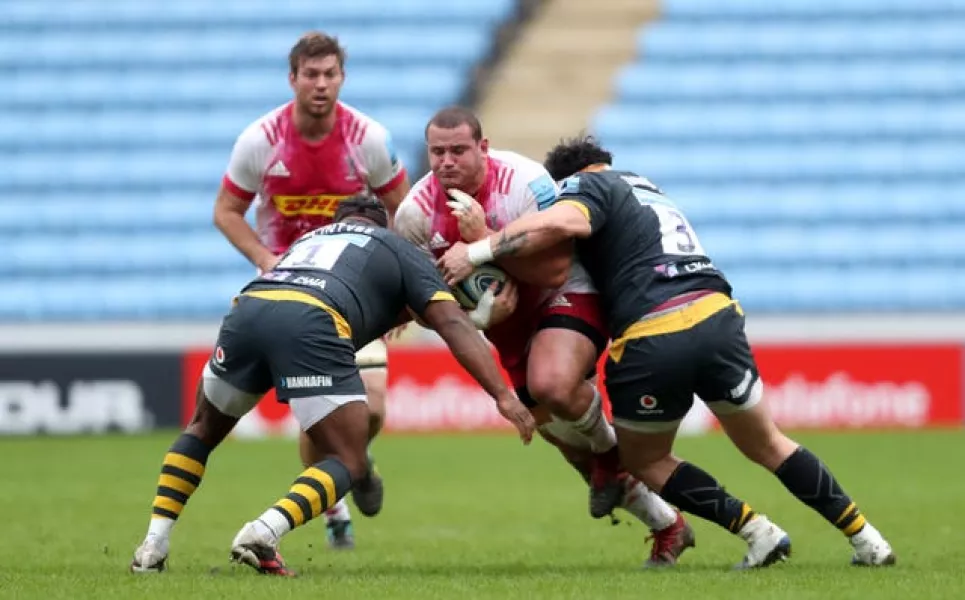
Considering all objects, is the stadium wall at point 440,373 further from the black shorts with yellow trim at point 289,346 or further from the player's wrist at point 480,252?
the black shorts with yellow trim at point 289,346

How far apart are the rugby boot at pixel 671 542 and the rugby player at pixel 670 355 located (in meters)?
0.50

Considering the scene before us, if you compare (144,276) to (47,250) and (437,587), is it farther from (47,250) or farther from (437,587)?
(437,587)

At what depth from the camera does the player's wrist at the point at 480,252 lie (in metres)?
7.46

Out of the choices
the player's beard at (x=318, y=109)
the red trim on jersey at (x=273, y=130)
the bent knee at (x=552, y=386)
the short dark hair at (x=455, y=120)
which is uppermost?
the short dark hair at (x=455, y=120)

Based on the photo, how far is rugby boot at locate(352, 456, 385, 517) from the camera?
924 centimetres

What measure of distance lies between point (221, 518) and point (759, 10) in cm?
1490

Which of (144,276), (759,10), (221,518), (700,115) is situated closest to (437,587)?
(221,518)

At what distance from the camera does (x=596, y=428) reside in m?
7.93

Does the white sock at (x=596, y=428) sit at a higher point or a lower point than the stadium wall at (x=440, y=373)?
higher

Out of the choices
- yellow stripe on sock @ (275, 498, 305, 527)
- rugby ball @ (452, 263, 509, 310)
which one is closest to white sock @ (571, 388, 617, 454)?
rugby ball @ (452, 263, 509, 310)

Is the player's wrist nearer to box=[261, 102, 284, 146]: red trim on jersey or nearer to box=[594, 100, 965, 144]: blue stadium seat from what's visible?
box=[261, 102, 284, 146]: red trim on jersey


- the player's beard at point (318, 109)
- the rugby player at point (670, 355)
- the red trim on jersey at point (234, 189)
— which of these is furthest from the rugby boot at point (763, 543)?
the red trim on jersey at point (234, 189)

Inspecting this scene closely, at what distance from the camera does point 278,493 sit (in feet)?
39.0

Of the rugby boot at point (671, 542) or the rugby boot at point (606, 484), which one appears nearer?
the rugby boot at point (671, 542)
